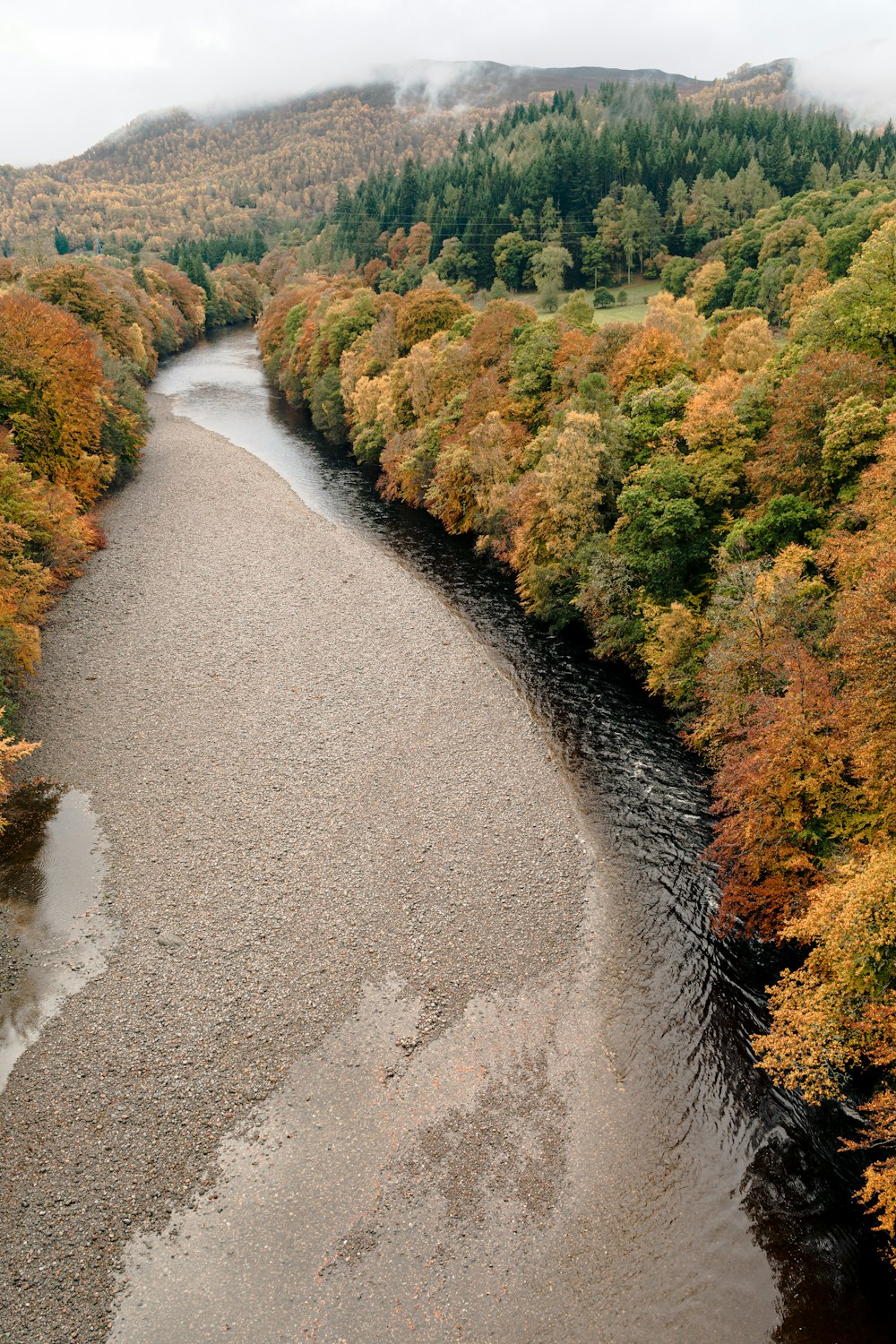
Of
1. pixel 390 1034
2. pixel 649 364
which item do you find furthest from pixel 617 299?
pixel 390 1034

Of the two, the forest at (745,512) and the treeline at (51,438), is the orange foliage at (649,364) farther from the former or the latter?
the treeline at (51,438)

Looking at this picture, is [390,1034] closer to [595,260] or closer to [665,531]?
[665,531]

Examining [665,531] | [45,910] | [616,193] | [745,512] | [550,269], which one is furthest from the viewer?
[616,193]

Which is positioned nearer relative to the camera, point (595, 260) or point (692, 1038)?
point (692, 1038)

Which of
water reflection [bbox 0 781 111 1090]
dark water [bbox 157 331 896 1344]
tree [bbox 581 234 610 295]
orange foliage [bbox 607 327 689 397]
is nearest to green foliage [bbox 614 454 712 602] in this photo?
dark water [bbox 157 331 896 1344]

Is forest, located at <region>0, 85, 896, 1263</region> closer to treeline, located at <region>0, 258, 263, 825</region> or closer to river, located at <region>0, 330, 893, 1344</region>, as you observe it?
treeline, located at <region>0, 258, 263, 825</region>

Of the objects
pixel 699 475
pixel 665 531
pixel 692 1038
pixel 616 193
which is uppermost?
pixel 616 193
